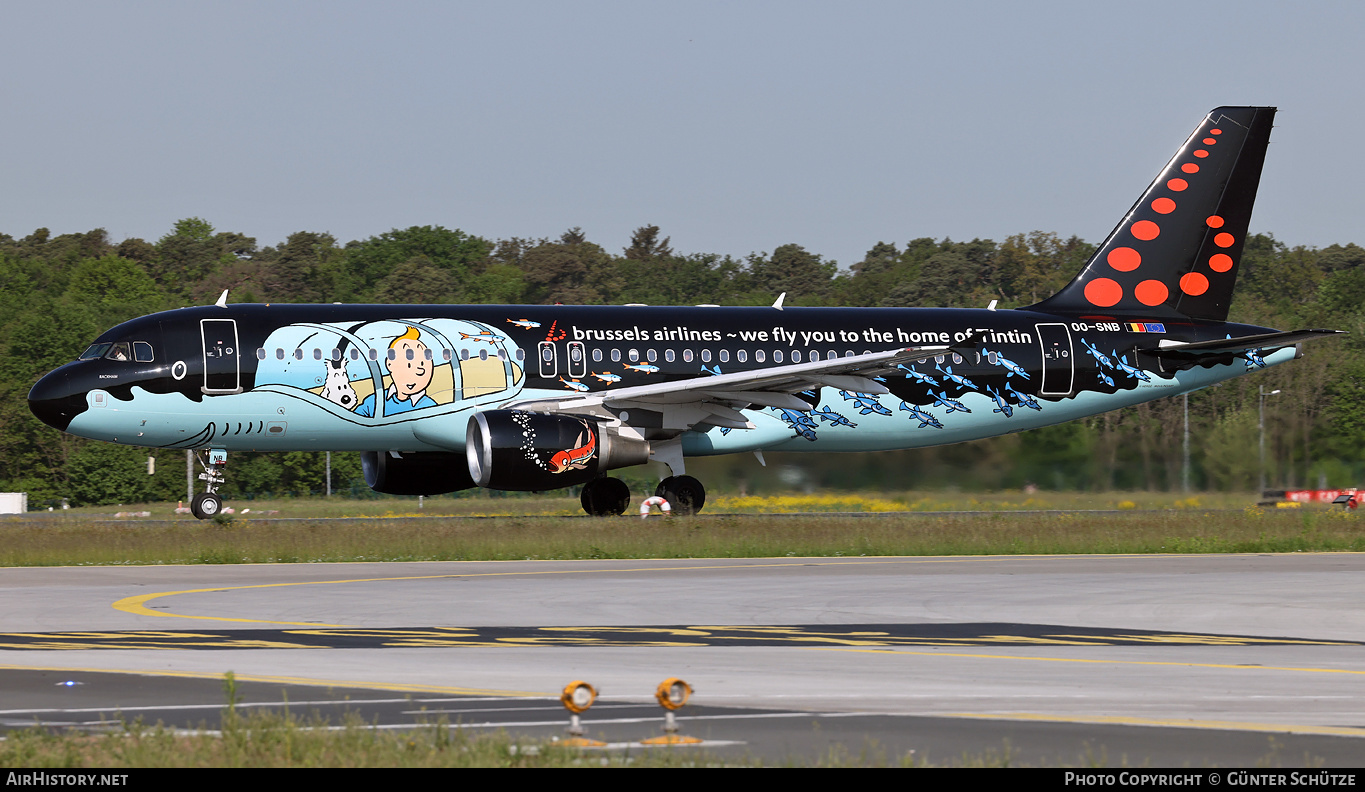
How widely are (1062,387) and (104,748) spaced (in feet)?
103

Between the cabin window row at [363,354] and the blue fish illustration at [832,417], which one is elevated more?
the cabin window row at [363,354]

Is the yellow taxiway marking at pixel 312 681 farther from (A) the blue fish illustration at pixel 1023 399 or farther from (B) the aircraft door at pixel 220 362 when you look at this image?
(A) the blue fish illustration at pixel 1023 399

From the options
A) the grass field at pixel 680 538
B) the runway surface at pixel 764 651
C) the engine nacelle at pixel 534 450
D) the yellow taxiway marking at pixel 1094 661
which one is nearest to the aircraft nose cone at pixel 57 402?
the grass field at pixel 680 538

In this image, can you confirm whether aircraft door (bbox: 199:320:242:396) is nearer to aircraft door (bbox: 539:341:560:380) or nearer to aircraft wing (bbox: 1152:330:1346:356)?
aircraft door (bbox: 539:341:560:380)

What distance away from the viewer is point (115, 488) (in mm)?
62344

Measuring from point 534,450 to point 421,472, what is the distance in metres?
5.44

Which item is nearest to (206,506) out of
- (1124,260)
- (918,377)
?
(918,377)

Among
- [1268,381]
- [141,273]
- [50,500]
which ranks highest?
[141,273]

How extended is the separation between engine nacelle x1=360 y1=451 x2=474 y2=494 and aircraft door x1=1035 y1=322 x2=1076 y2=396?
1330 cm

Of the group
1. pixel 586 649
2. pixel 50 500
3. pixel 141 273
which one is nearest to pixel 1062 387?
pixel 586 649

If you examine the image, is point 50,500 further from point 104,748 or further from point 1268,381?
point 104,748

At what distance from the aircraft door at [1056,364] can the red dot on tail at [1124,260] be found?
10.5 feet

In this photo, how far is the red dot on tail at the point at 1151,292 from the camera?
131ft
